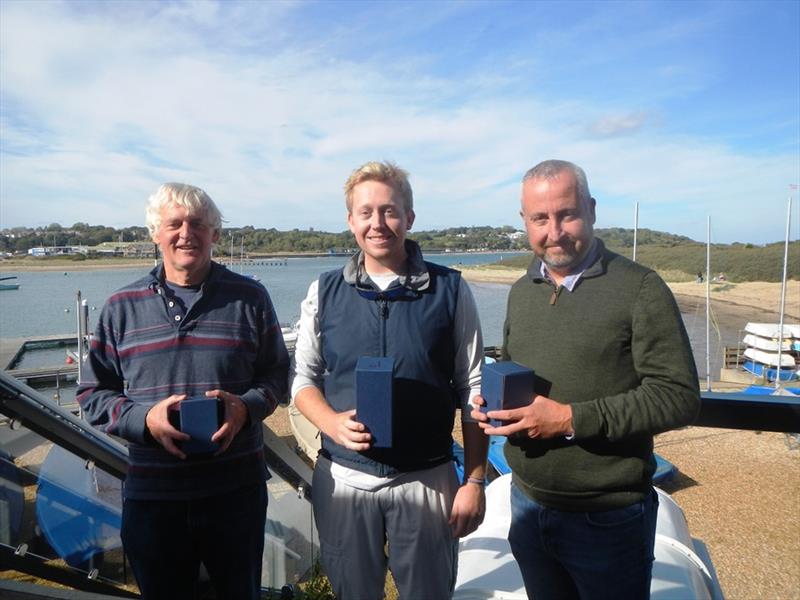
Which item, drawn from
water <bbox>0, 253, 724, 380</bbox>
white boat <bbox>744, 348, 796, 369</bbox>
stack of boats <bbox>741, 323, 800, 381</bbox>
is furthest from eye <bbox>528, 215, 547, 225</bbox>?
white boat <bbox>744, 348, 796, 369</bbox>

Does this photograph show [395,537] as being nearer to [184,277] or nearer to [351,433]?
[351,433]

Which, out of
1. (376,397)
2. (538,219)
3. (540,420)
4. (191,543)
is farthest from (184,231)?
(540,420)

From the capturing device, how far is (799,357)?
2309 centimetres

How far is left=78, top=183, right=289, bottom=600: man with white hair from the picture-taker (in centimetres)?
187

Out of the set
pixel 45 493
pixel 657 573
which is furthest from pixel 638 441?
pixel 45 493

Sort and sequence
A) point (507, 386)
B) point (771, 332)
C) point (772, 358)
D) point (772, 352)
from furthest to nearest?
point (771, 332)
point (772, 352)
point (772, 358)
point (507, 386)

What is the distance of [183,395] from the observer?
1843 mm

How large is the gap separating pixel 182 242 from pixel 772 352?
25167mm

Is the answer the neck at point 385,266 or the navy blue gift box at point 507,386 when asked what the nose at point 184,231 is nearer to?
the neck at point 385,266

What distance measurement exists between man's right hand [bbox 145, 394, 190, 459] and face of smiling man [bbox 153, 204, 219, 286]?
46 centimetres

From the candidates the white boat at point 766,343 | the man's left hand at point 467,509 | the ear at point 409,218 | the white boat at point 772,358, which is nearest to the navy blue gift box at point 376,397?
the man's left hand at point 467,509

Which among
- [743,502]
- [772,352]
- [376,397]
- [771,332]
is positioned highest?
[376,397]

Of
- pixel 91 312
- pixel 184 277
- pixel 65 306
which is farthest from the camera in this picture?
pixel 65 306

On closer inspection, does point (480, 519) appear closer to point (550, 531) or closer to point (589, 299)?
point (550, 531)
